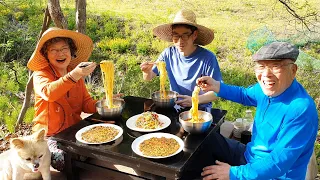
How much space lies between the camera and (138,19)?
11.0 meters

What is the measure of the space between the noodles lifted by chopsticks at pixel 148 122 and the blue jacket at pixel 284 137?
2.21ft

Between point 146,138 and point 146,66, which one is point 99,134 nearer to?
point 146,138

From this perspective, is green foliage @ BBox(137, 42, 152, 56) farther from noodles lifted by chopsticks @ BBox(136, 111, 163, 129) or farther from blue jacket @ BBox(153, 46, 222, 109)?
noodles lifted by chopsticks @ BBox(136, 111, 163, 129)

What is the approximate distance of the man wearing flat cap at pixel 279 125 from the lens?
181 cm

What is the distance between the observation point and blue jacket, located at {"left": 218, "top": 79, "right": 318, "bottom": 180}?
1.81 metres

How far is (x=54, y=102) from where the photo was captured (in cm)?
267

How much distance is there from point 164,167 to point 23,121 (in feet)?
11.9

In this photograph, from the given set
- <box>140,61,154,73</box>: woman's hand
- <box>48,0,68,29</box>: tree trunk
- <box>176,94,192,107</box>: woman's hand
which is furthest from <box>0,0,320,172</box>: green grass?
<box>176,94,192,107</box>: woman's hand

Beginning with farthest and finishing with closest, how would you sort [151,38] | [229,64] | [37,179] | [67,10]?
1. [67,10]
2. [151,38]
3. [229,64]
4. [37,179]

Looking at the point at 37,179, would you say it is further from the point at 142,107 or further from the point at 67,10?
the point at 67,10

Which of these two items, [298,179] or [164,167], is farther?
[298,179]

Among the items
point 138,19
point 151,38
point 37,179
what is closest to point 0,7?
point 138,19

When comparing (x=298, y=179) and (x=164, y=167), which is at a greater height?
(x=164, y=167)

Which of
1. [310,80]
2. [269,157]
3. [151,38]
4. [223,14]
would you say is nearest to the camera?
[269,157]
